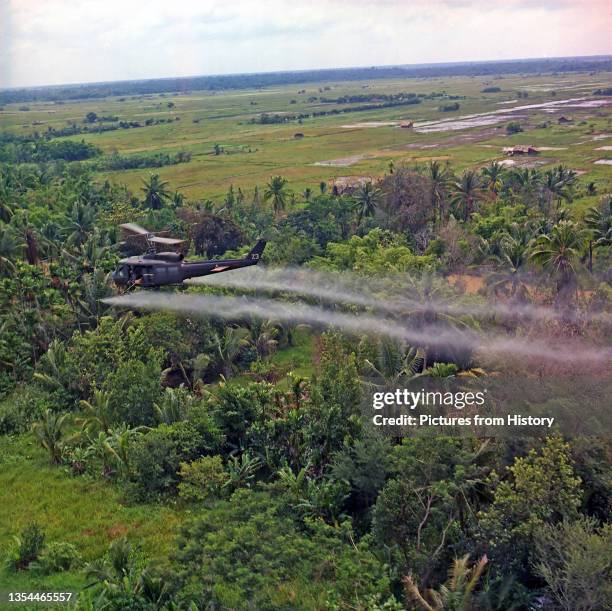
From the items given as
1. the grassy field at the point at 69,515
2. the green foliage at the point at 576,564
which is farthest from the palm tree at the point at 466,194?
the green foliage at the point at 576,564

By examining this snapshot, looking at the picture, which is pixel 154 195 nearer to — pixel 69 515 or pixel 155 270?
pixel 155 270

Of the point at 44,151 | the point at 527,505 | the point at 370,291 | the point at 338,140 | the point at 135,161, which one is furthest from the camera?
the point at 338,140

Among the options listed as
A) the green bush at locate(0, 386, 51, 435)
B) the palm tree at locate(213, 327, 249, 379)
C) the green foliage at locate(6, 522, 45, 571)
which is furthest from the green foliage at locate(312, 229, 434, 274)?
the green foliage at locate(6, 522, 45, 571)

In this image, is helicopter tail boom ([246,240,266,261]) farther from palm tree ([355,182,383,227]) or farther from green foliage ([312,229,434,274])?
palm tree ([355,182,383,227])

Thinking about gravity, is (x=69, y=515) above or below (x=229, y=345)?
below

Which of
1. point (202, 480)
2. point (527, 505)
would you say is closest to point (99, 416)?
point (202, 480)

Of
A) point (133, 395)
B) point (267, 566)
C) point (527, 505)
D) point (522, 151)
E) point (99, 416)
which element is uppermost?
point (522, 151)
